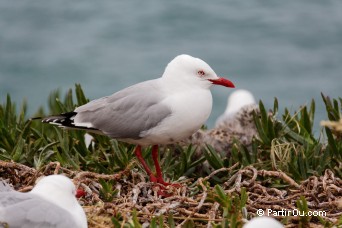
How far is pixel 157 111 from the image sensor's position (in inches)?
245

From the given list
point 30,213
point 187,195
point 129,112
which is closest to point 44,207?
point 30,213

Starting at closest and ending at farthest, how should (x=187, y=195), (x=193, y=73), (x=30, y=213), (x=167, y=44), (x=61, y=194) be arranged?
(x=30, y=213)
(x=61, y=194)
(x=187, y=195)
(x=193, y=73)
(x=167, y=44)

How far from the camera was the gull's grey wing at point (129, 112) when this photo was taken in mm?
6266

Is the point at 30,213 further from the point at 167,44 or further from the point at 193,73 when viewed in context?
the point at 167,44

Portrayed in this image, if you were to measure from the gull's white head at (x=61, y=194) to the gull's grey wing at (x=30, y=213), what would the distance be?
51 mm

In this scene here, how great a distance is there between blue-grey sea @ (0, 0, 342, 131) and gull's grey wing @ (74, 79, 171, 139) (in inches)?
530

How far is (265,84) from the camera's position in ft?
70.9

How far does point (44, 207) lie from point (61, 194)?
0.16 m

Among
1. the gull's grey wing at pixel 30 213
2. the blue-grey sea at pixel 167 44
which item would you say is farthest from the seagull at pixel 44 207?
the blue-grey sea at pixel 167 44

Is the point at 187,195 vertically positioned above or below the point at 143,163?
below

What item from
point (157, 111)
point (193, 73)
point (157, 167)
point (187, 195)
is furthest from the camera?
point (157, 167)

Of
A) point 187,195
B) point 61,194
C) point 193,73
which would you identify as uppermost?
point 193,73

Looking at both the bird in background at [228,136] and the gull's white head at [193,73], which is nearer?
the gull's white head at [193,73]

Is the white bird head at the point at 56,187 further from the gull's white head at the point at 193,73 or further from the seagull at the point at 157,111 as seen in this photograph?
the gull's white head at the point at 193,73
